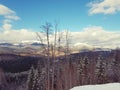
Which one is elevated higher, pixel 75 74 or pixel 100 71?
pixel 100 71

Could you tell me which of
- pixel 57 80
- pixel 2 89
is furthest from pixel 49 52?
pixel 2 89

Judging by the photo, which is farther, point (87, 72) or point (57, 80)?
point (87, 72)

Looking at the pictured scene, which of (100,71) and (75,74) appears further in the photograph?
(75,74)

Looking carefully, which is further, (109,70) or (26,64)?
(26,64)

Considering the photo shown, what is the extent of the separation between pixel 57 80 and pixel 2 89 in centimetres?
3215

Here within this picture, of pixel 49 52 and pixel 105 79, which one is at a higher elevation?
pixel 49 52

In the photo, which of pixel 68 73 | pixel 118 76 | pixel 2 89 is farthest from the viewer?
pixel 2 89

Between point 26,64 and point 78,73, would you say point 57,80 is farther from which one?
point 26,64

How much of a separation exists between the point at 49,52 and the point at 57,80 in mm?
9980

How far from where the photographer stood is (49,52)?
3347cm

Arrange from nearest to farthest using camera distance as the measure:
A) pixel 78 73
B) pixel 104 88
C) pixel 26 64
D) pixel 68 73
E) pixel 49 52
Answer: pixel 104 88
pixel 49 52
pixel 68 73
pixel 78 73
pixel 26 64

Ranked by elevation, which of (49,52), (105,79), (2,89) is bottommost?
(2,89)

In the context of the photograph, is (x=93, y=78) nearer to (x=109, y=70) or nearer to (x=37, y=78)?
(x=109, y=70)

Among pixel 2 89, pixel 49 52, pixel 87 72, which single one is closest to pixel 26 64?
pixel 2 89
